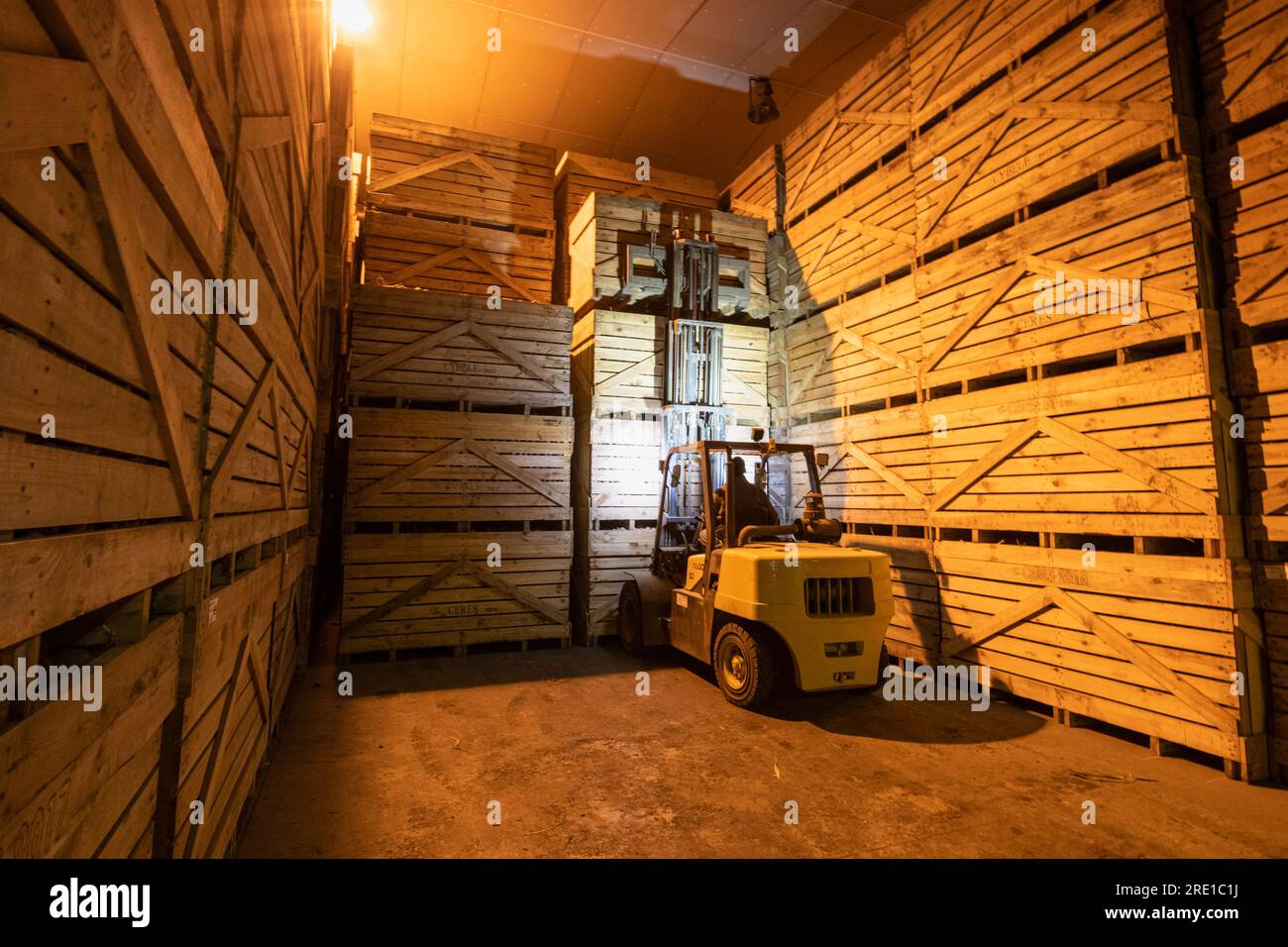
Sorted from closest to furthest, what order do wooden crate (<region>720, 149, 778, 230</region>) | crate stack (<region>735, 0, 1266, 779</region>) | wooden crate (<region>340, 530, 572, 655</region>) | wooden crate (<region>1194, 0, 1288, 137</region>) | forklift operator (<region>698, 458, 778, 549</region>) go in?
wooden crate (<region>1194, 0, 1288, 137</region>) < crate stack (<region>735, 0, 1266, 779</region>) < forklift operator (<region>698, 458, 778, 549</region>) < wooden crate (<region>340, 530, 572, 655</region>) < wooden crate (<region>720, 149, 778, 230</region>)

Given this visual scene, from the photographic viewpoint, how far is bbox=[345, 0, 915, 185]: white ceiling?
8.27 metres

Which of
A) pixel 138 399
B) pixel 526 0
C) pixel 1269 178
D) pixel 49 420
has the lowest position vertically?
pixel 49 420

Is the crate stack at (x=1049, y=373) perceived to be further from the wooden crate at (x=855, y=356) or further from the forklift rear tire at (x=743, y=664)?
the forklift rear tire at (x=743, y=664)

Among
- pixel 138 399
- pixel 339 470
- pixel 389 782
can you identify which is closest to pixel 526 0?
pixel 339 470

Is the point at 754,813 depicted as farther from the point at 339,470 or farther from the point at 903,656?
the point at 339,470

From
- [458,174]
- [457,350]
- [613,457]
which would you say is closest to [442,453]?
[457,350]

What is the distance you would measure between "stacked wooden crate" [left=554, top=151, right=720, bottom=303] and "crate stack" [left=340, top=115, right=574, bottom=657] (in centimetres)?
224

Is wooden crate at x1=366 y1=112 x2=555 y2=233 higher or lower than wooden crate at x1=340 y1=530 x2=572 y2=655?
below

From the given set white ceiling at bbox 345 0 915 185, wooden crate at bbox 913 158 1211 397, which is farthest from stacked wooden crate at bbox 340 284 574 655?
wooden crate at bbox 913 158 1211 397

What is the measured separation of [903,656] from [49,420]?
8.00 metres

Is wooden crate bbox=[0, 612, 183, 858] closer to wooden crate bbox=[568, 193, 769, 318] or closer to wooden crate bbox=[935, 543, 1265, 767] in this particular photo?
Answer: wooden crate bbox=[935, 543, 1265, 767]

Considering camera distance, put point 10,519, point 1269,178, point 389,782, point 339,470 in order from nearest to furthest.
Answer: point 10,519 < point 389,782 < point 1269,178 < point 339,470

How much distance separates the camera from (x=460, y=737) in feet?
16.7

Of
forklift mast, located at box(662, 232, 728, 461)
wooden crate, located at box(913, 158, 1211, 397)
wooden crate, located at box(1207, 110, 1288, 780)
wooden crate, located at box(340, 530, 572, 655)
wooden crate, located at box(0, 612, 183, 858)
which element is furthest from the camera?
forklift mast, located at box(662, 232, 728, 461)
